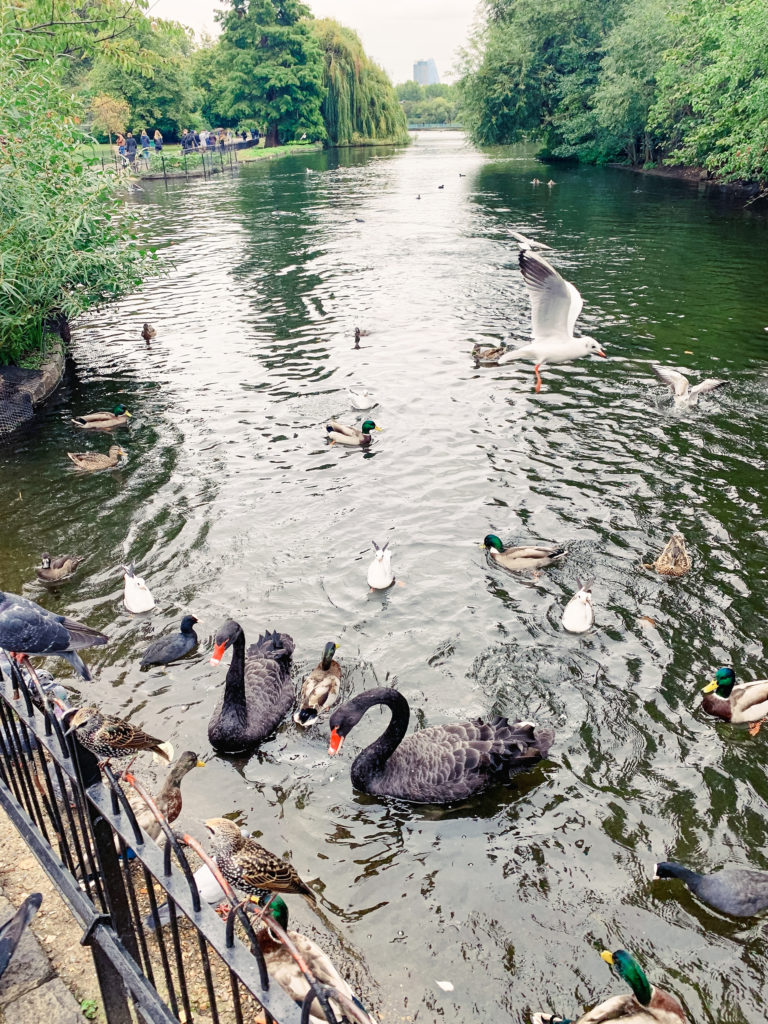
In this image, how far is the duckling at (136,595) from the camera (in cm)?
882

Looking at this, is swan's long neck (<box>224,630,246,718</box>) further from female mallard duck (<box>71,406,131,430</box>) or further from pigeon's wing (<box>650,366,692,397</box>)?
pigeon's wing (<box>650,366,692,397</box>)

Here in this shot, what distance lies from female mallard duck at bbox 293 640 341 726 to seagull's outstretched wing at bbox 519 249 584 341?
7.73 m

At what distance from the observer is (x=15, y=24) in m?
15.0

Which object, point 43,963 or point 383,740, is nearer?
point 43,963

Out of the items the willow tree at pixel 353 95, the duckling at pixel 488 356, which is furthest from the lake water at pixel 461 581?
the willow tree at pixel 353 95

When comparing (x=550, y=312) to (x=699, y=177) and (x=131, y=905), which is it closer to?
(x=131, y=905)

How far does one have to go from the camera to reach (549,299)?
13484 millimetres

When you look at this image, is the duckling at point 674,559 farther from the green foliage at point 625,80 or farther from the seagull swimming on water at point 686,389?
the green foliage at point 625,80

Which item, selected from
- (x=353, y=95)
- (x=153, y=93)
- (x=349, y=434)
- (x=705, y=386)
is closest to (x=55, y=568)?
(x=349, y=434)

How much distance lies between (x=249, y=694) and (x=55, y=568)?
368 centimetres

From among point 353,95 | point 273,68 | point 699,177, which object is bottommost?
point 699,177

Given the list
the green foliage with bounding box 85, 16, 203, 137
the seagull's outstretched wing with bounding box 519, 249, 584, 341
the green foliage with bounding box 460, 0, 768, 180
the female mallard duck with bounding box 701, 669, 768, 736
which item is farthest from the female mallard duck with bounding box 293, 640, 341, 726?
the green foliage with bounding box 85, 16, 203, 137

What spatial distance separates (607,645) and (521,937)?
11.7 ft

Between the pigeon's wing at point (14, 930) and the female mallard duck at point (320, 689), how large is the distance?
12.6 feet
